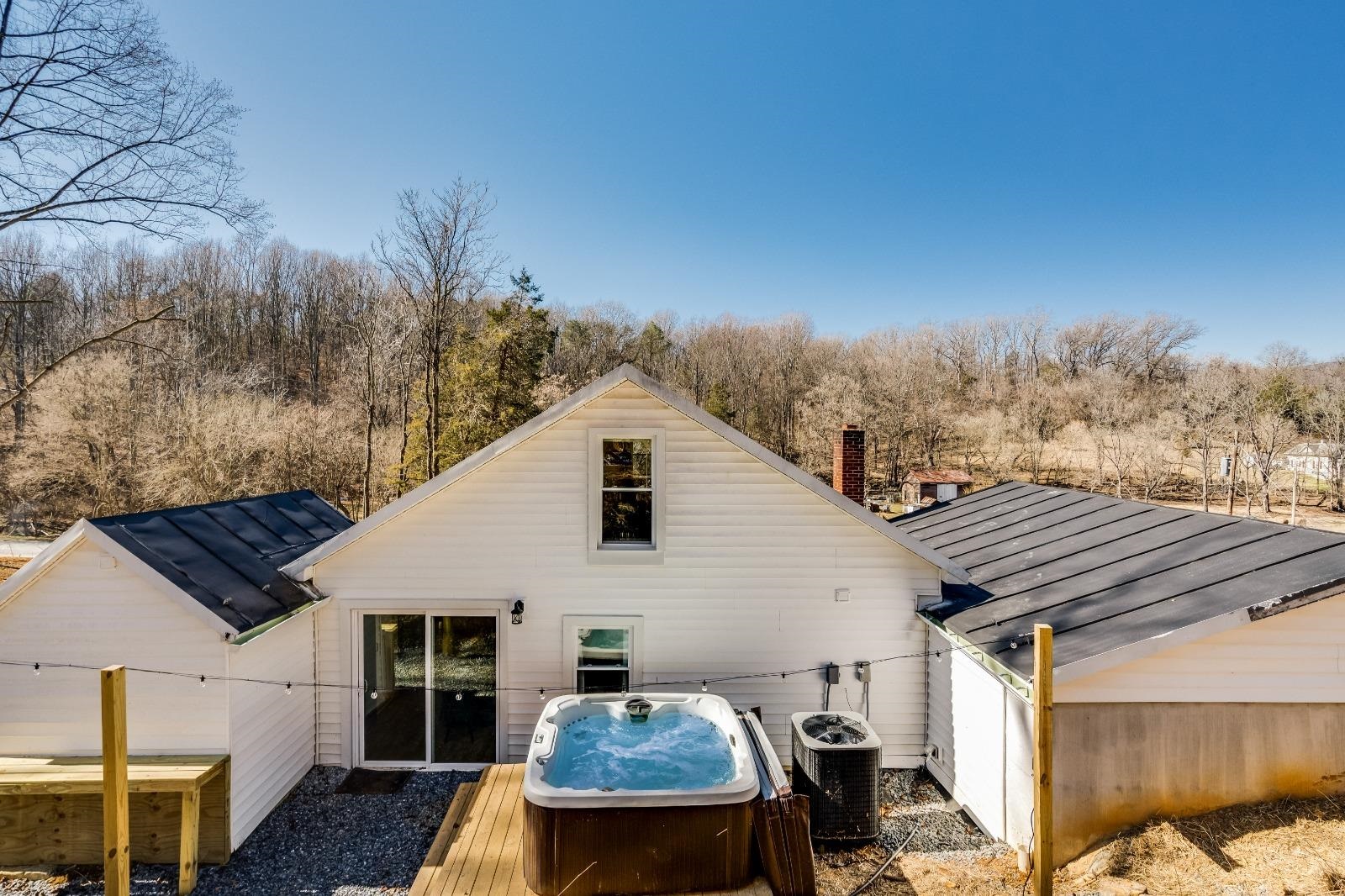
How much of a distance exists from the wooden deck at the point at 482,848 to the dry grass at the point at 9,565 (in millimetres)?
14161

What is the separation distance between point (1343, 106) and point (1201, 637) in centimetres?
1980

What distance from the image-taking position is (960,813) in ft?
19.8

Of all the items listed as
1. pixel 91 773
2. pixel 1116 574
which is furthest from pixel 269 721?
pixel 1116 574

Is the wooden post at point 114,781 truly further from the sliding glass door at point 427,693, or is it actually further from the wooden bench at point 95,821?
the sliding glass door at point 427,693

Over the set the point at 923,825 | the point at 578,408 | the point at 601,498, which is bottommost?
the point at 923,825

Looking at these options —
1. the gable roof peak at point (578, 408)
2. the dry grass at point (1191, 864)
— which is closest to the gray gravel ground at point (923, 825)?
the dry grass at point (1191, 864)

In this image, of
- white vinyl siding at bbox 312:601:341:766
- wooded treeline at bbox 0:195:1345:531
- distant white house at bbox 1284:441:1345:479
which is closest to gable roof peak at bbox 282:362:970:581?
white vinyl siding at bbox 312:601:341:766

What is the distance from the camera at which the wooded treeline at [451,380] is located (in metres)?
19.2

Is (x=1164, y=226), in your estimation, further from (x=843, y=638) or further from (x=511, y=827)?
(x=511, y=827)

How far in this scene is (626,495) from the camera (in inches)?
271

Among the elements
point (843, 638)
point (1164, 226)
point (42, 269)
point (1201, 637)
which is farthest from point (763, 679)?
point (1164, 226)

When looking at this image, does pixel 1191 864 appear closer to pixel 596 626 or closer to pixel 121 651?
pixel 596 626

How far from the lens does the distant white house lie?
87.5ft

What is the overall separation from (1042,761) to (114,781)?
22.0 ft
